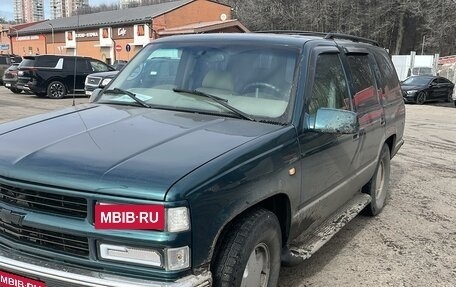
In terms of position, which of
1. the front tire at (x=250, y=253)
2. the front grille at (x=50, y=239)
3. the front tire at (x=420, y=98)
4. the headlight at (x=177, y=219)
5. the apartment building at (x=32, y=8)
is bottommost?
→ the front tire at (x=420, y=98)

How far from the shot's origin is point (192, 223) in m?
2.43

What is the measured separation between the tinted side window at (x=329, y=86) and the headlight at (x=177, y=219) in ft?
5.26

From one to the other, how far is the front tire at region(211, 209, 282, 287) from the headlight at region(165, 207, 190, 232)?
1.43 feet

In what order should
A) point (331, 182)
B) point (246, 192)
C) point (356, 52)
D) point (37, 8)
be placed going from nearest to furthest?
point (246, 192)
point (331, 182)
point (356, 52)
point (37, 8)

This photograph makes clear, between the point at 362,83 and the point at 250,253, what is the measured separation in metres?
2.68

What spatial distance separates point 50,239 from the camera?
2.54m

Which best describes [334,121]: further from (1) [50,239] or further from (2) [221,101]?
(1) [50,239]

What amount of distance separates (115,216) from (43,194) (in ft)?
1.39

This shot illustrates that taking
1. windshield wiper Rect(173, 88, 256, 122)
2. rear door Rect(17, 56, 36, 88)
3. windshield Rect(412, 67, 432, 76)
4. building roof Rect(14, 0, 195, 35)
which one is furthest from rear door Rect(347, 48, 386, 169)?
building roof Rect(14, 0, 195, 35)

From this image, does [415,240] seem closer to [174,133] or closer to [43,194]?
[174,133]

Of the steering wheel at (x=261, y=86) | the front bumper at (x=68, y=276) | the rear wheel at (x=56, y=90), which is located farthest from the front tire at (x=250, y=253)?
the rear wheel at (x=56, y=90)

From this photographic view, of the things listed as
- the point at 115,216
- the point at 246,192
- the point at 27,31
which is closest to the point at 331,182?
the point at 246,192

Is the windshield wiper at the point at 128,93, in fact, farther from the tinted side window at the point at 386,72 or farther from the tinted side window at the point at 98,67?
the tinted side window at the point at 98,67

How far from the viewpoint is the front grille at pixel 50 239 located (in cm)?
248
